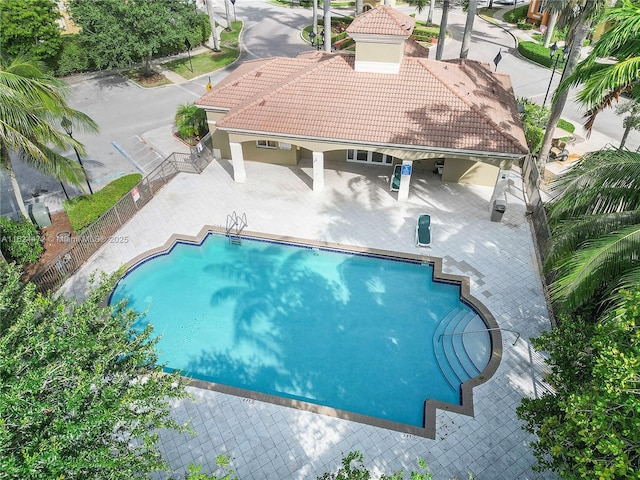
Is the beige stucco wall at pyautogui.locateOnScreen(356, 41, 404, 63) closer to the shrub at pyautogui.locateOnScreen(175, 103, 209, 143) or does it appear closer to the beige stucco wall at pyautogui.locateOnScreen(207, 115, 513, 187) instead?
the beige stucco wall at pyautogui.locateOnScreen(207, 115, 513, 187)

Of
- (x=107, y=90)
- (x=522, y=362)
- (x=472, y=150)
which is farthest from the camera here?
(x=107, y=90)

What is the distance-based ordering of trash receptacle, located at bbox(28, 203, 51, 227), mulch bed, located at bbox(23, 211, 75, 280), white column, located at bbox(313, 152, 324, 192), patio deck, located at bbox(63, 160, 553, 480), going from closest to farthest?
patio deck, located at bbox(63, 160, 553, 480) → mulch bed, located at bbox(23, 211, 75, 280) → trash receptacle, located at bbox(28, 203, 51, 227) → white column, located at bbox(313, 152, 324, 192)

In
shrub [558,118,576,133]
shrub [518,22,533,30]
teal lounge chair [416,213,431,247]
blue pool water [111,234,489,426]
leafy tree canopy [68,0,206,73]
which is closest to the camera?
blue pool water [111,234,489,426]

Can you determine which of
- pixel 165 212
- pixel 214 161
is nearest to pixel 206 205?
pixel 165 212

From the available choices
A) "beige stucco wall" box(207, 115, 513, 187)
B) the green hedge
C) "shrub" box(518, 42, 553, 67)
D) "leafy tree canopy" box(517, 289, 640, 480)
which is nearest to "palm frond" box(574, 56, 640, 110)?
"leafy tree canopy" box(517, 289, 640, 480)

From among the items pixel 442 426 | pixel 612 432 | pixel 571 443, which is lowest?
pixel 442 426

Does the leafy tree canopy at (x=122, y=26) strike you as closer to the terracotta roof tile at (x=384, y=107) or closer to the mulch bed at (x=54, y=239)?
the terracotta roof tile at (x=384, y=107)

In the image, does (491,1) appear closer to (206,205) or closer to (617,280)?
(206,205)
